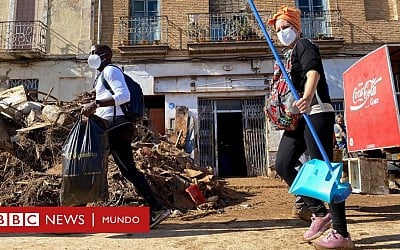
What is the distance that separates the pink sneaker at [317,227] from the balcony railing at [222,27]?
35.9 feet

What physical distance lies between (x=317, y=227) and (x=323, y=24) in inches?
483

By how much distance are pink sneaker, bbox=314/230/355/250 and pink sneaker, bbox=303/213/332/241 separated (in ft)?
0.79

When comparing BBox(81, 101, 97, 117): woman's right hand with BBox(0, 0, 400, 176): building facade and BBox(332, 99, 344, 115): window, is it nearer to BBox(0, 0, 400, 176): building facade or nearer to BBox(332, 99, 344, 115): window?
BBox(0, 0, 400, 176): building facade

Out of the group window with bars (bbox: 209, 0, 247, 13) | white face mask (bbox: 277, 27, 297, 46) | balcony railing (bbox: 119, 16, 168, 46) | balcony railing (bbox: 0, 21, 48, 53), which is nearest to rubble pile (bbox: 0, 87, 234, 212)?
white face mask (bbox: 277, 27, 297, 46)

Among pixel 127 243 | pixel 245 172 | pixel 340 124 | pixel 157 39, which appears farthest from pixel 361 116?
pixel 157 39

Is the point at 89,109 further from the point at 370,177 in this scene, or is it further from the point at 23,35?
the point at 23,35

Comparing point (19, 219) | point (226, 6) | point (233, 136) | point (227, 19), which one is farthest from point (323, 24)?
point (19, 219)

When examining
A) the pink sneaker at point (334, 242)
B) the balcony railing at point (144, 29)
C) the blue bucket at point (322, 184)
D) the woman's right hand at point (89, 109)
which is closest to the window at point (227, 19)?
the balcony railing at point (144, 29)

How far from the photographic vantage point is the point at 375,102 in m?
7.48

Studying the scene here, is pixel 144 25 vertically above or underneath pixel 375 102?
above

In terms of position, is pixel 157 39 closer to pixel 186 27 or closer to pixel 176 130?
pixel 186 27

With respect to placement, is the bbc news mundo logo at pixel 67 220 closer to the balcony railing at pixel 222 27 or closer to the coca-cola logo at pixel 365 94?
the coca-cola logo at pixel 365 94

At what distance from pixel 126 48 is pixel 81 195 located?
34.7ft

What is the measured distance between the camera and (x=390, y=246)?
2645 mm
